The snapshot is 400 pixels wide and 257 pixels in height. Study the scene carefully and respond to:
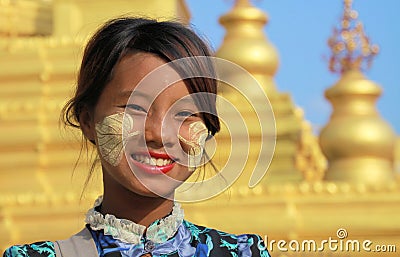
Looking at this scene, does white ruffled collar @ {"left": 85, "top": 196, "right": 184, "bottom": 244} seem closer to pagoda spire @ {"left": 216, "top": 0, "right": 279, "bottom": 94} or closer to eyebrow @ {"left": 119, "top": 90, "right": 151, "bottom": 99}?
eyebrow @ {"left": 119, "top": 90, "right": 151, "bottom": 99}

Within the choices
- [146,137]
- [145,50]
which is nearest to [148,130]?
[146,137]

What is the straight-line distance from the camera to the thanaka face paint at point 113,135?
58.9 inches

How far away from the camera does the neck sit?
154cm

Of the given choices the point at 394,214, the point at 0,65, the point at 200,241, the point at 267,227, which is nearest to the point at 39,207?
the point at 267,227

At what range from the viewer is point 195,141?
1.52 meters

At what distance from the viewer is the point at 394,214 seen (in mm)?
7492

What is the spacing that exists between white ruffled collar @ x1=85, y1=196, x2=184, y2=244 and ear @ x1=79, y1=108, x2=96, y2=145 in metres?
0.14

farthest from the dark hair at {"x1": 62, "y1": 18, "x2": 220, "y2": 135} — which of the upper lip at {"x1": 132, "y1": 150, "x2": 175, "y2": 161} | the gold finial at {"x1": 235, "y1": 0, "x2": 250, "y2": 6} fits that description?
the gold finial at {"x1": 235, "y1": 0, "x2": 250, "y2": 6}

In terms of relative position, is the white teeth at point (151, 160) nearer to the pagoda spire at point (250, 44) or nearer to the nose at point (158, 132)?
the nose at point (158, 132)

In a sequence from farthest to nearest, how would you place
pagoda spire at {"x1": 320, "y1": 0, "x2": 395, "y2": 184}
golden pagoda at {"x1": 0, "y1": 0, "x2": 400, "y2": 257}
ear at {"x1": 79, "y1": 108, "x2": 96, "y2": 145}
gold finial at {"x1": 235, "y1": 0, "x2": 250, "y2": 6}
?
gold finial at {"x1": 235, "y1": 0, "x2": 250, "y2": 6} < pagoda spire at {"x1": 320, "y1": 0, "x2": 395, "y2": 184} < golden pagoda at {"x1": 0, "y1": 0, "x2": 400, "y2": 257} < ear at {"x1": 79, "y1": 108, "x2": 96, "y2": 145}

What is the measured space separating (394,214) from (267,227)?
1.04 m

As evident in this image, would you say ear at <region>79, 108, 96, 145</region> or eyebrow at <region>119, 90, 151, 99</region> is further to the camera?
ear at <region>79, 108, 96, 145</region>

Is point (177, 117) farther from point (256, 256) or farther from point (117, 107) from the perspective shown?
point (256, 256)

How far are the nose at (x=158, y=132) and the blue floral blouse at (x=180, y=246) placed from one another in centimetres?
17
